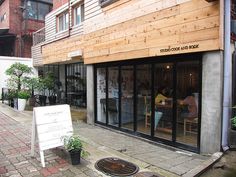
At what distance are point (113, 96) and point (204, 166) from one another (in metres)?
4.54

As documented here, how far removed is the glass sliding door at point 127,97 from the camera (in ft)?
25.7

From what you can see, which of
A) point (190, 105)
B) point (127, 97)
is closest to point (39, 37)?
point (127, 97)

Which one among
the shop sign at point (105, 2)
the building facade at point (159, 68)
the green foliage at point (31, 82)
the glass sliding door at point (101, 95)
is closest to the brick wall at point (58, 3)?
the green foliage at point (31, 82)

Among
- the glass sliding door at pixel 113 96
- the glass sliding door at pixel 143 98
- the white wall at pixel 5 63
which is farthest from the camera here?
the white wall at pixel 5 63

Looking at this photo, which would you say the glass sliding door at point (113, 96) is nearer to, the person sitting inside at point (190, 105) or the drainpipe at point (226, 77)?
the person sitting inside at point (190, 105)

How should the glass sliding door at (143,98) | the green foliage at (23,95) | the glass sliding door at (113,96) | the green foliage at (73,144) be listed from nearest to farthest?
the green foliage at (73,144) < the glass sliding door at (143,98) < the glass sliding door at (113,96) < the green foliage at (23,95)

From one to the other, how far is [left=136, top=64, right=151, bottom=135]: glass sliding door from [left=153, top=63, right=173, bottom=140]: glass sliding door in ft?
0.96

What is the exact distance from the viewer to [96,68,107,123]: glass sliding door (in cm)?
920

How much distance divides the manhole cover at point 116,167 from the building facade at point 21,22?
64.3 ft

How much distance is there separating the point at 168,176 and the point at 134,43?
407cm

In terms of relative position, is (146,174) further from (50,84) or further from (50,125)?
(50,84)

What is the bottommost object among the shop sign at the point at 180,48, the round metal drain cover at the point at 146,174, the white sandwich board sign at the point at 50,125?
the round metal drain cover at the point at 146,174

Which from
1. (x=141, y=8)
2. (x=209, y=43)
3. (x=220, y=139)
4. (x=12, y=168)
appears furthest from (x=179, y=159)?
(x=141, y=8)

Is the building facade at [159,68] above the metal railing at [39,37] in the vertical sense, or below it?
below
